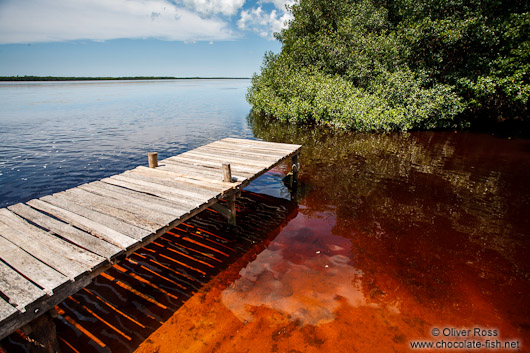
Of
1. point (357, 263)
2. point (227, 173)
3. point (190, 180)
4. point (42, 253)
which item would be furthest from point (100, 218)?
point (357, 263)

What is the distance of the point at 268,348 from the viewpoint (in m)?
4.63

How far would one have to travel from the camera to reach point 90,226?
17.6ft

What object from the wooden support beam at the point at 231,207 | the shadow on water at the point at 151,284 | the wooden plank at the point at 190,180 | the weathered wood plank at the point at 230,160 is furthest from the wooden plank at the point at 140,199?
the weathered wood plank at the point at 230,160

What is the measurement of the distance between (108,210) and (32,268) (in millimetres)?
2027

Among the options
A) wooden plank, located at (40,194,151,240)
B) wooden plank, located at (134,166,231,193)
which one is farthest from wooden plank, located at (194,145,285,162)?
wooden plank, located at (40,194,151,240)

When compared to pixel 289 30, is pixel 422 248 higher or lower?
lower

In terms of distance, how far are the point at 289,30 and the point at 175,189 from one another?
Result: 30575 millimetres

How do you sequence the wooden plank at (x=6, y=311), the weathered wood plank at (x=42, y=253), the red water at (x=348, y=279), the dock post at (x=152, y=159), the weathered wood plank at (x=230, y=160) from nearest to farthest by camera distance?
the wooden plank at (x=6, y=311) → the weathered wood plank at (x=42, y=253) → the red water at (x=348, y=279) → the dock post at (x=152, y=159) → the weathered wood plank at (x=230, y=160)

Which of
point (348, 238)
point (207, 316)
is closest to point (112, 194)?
point (207, 316)

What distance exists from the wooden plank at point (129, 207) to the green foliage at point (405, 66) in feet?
62.0

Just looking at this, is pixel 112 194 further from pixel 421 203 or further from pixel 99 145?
pixel 99 145

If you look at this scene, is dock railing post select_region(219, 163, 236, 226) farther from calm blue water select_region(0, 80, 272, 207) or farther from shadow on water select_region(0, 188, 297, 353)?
calm blue water select_region(0, 80, 272, 207)

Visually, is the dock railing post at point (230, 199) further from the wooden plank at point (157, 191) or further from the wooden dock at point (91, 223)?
the wooden plank at point (157, 191)

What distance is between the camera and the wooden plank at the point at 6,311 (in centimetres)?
327
